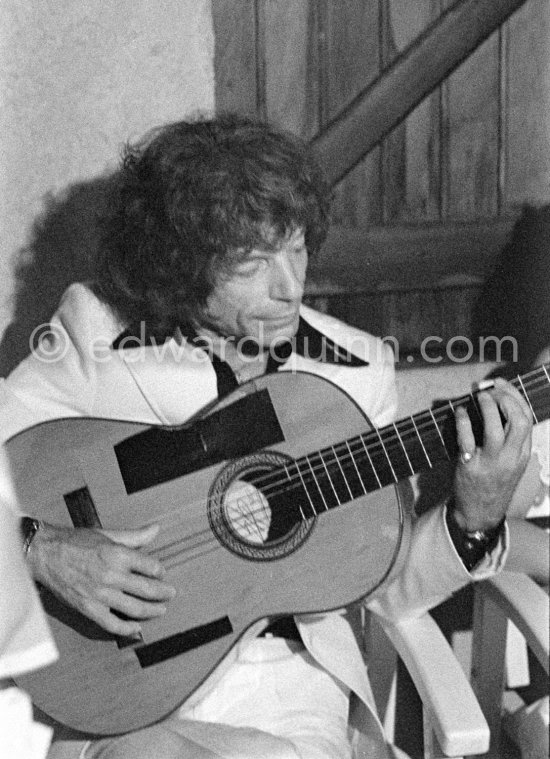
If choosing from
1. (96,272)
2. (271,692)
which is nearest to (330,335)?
(96,272)

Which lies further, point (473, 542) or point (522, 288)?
point (522, 288)

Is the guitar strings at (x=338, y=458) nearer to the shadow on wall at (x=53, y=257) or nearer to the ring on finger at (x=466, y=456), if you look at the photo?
the ring on finger at (x=466, y=456)

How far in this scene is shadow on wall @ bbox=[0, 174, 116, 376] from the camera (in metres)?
1.21

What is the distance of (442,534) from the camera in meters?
1.05

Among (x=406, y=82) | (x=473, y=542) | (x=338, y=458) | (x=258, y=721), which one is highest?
(x=406, y=82)

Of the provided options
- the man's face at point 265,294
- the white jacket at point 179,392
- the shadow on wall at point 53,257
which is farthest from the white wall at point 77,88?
the man's face at point 265,294

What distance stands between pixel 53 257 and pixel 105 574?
17.8 inches

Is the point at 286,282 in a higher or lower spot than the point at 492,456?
higher

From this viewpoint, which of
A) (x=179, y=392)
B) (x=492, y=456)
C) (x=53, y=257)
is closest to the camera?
(x=492, y=456)

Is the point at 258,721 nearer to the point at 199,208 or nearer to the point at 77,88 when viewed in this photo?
the point at 199,208

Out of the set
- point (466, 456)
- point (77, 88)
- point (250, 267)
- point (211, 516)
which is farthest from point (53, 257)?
point (466, 456)

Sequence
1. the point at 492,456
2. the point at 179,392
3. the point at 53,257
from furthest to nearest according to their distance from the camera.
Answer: the point at 53,257, the point at 179,392, the point at 492,456

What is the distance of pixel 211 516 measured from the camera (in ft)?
3.31

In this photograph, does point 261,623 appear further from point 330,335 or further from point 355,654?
point 330,335
